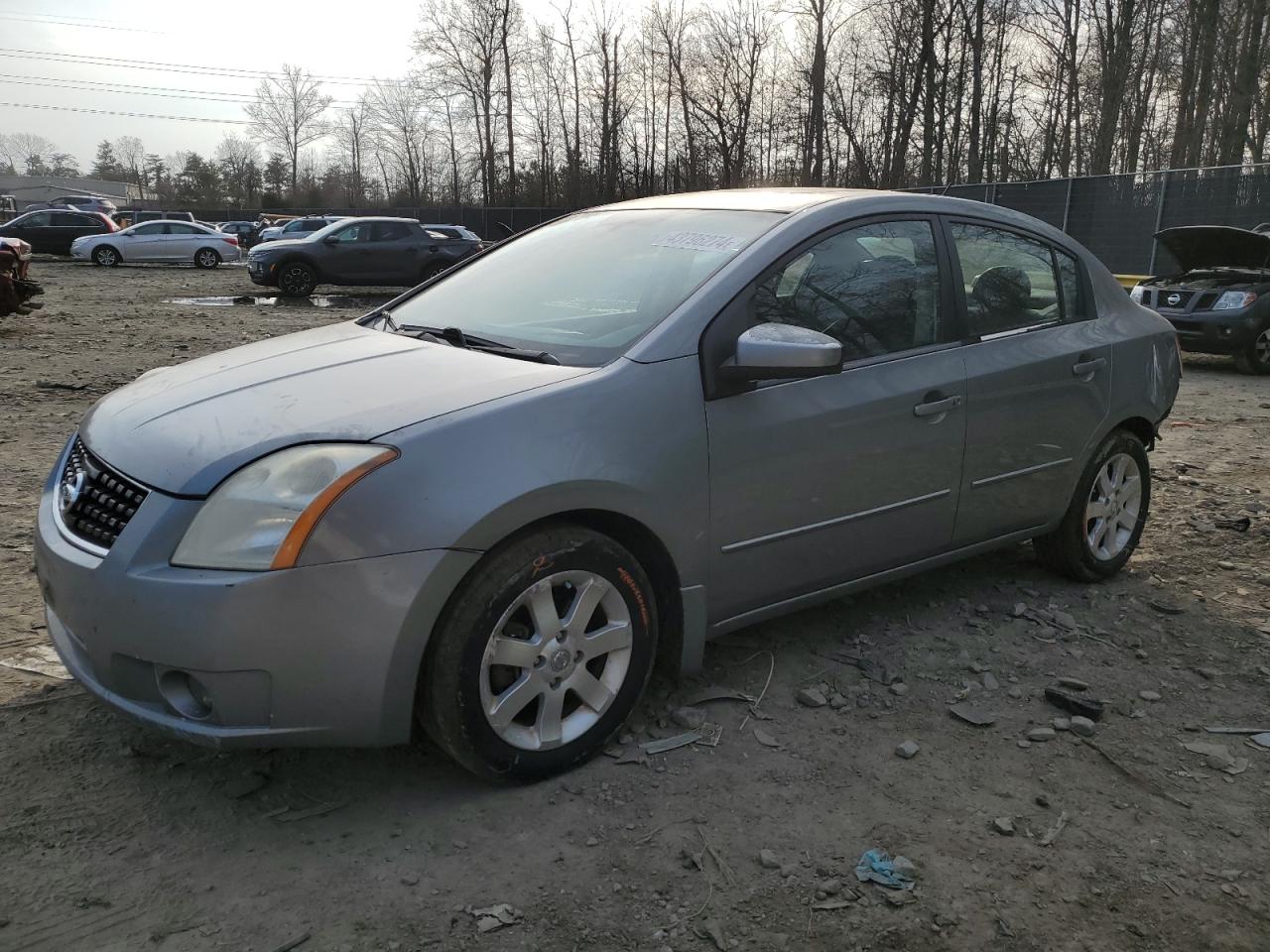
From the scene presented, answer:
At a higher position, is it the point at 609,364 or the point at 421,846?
the point at 609,364

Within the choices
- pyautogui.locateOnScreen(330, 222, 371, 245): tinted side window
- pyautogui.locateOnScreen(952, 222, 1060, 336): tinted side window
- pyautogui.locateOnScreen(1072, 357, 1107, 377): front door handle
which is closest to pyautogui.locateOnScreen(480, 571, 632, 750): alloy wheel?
pyautogui.locateOnScreen(952, 222, 1060, 336): tinted side window

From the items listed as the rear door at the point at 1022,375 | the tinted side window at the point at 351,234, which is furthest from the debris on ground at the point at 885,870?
the tinted side window at the point at 351,234

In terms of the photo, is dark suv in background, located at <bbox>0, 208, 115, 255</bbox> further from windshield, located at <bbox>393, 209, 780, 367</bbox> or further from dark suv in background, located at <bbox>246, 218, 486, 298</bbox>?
windshield, located at <bbox>393, 209, 780, 367</bbox>

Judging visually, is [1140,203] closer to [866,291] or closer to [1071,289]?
[1071,289]

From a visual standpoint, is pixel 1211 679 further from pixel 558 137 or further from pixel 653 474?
pixel 558 137

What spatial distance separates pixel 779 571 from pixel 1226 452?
17.5 ft

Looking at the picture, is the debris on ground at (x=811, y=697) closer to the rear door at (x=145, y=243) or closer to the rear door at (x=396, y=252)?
the rear door at (x=396, y=252)

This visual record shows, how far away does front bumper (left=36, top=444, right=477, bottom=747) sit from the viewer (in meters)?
2.34

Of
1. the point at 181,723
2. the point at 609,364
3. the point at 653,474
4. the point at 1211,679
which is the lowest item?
the point at 1211,679

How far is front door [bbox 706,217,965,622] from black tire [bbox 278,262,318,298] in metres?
19.4

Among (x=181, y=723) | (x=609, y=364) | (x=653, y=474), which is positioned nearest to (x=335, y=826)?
(x=181, y=723)

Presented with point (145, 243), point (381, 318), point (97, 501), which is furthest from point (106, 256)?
point (97, 501)

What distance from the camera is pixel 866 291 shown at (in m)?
3.52

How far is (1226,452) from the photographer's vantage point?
279 inches
